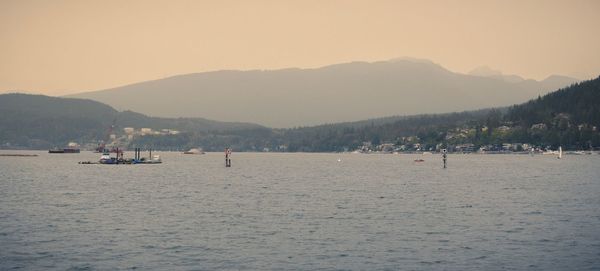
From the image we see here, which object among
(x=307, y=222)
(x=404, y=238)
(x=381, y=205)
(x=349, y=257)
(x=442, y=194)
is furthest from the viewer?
(x=442, y=194)

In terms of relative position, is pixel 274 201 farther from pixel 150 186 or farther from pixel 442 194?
pixel 150 186

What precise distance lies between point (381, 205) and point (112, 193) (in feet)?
151

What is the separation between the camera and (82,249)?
5388cm

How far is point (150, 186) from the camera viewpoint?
423 feet

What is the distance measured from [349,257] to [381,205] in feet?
129

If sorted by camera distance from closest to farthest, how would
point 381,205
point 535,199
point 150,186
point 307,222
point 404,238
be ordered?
point 404,238, point 307,222, point 381,205, point 535,199, point 150,186

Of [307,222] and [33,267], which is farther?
[307,222]

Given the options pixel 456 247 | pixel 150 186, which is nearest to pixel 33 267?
pixel 456 247

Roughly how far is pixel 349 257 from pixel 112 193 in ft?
224

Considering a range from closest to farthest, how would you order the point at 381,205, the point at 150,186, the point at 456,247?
the point at 456,247, the point at 381,205, the point at 150,186

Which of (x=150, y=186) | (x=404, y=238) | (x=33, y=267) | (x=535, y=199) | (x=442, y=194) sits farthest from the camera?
(x=150, y=186)

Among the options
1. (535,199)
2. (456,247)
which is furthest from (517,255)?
(535,199)

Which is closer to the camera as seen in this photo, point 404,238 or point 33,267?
point 33,267

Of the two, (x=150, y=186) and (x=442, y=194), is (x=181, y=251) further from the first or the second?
(x=150, y=186)
